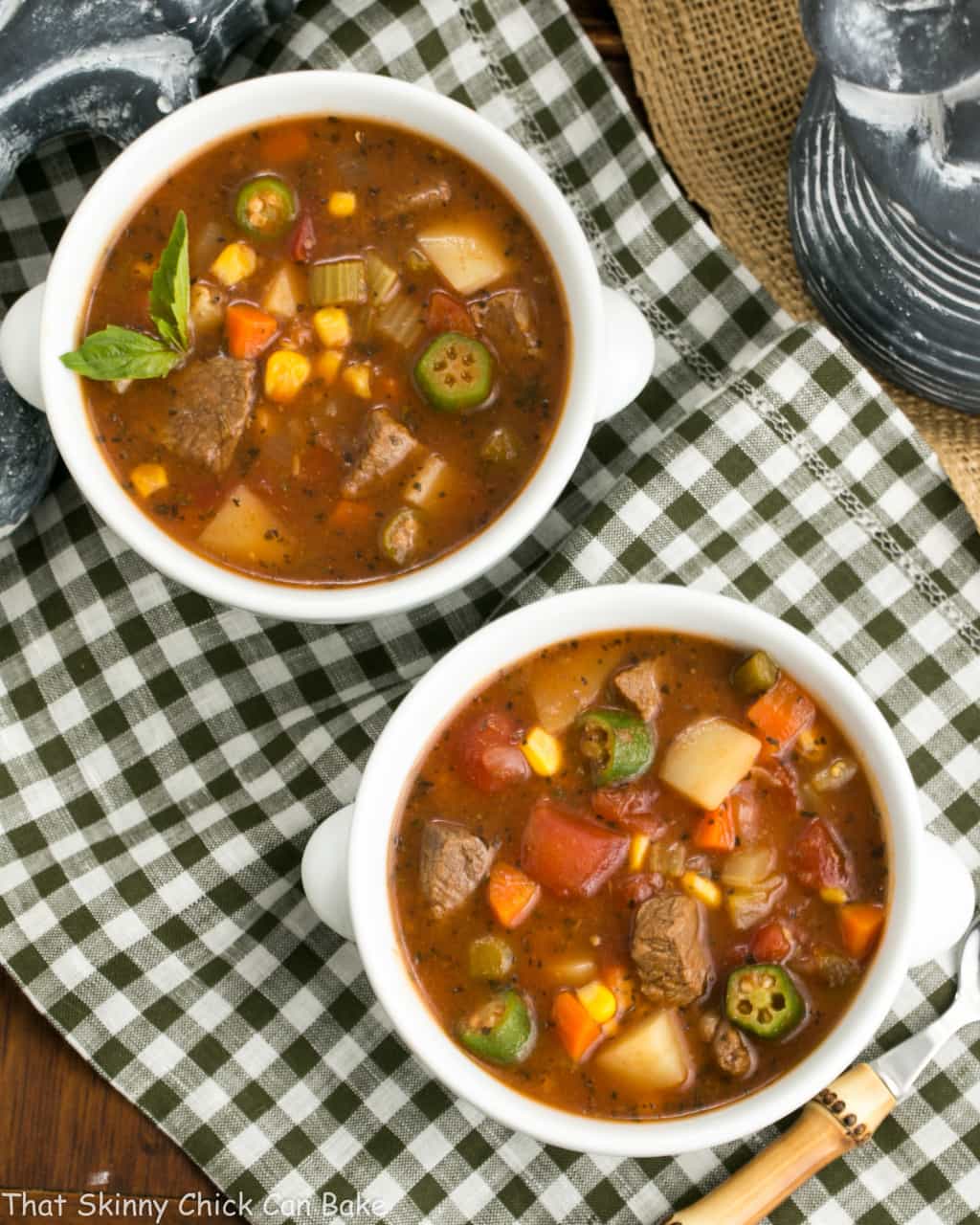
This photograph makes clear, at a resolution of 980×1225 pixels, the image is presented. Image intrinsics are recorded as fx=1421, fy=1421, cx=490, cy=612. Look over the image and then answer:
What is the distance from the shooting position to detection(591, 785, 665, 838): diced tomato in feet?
9.41

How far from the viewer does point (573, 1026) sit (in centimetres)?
286

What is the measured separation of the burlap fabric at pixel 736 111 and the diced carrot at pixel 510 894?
1.63 metres

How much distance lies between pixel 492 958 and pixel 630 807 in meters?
0.41

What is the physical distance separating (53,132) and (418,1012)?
2210 mm

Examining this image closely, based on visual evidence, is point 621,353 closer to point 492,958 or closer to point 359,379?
point 359,379

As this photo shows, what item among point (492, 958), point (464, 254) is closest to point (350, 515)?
point (464, 254)

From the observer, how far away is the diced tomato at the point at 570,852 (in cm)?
285

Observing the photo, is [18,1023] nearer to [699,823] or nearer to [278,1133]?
[278,1133]

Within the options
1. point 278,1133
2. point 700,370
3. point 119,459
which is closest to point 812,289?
point 700,370

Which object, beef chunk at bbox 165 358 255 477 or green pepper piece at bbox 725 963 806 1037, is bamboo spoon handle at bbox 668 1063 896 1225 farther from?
beef chunk at bbox 165 358 255 477

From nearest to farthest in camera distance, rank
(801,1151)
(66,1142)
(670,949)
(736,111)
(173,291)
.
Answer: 1. (670,949)
2. (173,291)
3. (801,1151)
4. (66,1142)
5. (736,111)

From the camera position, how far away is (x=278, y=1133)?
3.40 metres

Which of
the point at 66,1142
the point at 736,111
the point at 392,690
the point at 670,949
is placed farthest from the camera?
the point at 736,111

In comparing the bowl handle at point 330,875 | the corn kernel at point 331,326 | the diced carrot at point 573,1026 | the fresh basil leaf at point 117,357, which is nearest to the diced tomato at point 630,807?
the diced carrot at point 573,1026
